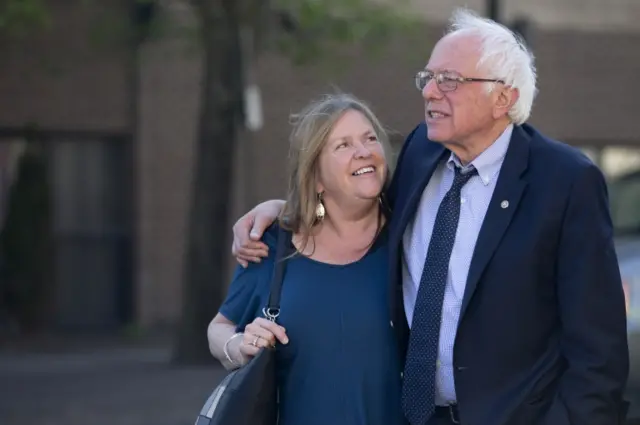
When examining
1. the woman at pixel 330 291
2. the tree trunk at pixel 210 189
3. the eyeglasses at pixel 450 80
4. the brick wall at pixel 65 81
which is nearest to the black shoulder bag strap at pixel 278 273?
the woman at pixel 330 291

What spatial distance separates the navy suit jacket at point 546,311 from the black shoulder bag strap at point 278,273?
1.88 ft

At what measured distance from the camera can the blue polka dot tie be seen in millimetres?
3594

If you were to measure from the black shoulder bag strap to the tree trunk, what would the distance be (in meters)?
8.64

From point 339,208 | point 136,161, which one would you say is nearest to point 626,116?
point 136,161

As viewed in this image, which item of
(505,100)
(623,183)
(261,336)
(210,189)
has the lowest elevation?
(623,183)

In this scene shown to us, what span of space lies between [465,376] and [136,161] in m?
13.4

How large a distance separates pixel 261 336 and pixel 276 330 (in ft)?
0.15

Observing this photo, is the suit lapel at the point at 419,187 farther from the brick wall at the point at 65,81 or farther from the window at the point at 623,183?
the brick wall at the point at 65,81

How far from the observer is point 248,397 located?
11.8 ft

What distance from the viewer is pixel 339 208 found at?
391 centimetres

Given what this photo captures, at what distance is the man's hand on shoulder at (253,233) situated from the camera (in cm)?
394

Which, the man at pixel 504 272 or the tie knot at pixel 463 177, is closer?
the man at pixel 504 272

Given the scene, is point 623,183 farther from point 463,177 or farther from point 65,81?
point 463,177

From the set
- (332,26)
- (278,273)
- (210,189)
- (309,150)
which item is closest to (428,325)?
(278,273)
